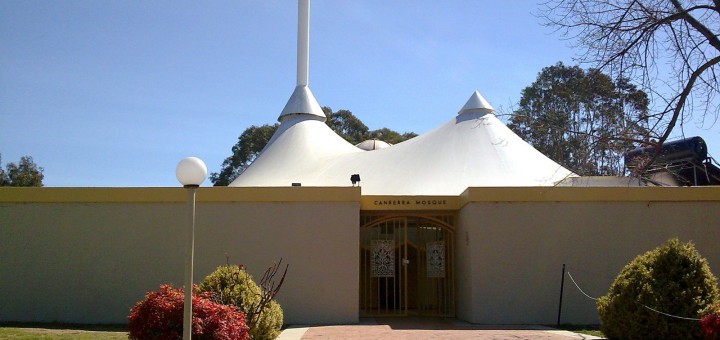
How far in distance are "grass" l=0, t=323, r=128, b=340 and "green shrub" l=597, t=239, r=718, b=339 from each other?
23.6ft

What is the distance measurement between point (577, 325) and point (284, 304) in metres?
5.67

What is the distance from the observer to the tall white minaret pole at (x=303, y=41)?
31.1m

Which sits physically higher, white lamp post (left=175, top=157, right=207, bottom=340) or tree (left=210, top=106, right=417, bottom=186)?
tree (left=210, top=106, right=417, bottom=186)

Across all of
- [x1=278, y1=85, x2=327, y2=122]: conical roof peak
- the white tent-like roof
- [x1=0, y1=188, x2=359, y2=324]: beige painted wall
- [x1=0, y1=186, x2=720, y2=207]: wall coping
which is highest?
[x1=278, y1=85, x2=327, y2=122]: conical roof peak

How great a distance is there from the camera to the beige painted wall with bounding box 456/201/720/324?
45.8 feet

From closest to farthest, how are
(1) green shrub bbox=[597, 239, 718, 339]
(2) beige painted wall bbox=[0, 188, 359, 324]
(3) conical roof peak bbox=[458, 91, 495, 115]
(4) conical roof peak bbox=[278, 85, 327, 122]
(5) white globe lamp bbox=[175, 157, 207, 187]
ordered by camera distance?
1. (5) white globe lamp bbox=[175, 157, 207, 187]
2. (1) green shrub bbox=[597, 239, 718, 339]
3. (2) beige painted wall bbox=[0, 188, 359, 324]
4. (3) conical roof peak bbox=[458, 91, 495, 115]
5. (4) conical roof peak bbox=[278, 85, 327, 122]

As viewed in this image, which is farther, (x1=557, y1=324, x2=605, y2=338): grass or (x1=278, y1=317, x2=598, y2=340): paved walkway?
(x1=557, y1=324, x2=605, y2=338): grass

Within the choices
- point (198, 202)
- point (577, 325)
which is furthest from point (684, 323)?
point (198, 202)

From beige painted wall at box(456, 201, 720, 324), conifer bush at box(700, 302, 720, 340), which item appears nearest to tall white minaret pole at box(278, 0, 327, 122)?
beige painted wall at box(456, 201, 720, 324)

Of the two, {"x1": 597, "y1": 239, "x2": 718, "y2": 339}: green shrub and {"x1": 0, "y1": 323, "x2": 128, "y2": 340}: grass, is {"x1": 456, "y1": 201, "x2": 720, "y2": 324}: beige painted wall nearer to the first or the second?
{"x1": 597, "y1": 239, "x2": 718, "y2": 339}: green shrub

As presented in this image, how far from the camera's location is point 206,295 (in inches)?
346

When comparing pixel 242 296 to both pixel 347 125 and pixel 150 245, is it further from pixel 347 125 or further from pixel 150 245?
pixel 347 125

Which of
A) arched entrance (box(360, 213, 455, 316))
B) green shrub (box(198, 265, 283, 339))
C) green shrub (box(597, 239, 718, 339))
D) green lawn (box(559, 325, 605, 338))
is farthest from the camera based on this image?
arched entrance (box(360, 213, 455, 316))

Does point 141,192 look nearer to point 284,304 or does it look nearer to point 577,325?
point 284,304
